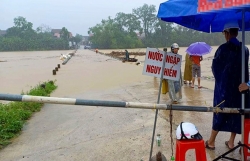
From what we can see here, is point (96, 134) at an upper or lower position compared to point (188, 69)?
lower

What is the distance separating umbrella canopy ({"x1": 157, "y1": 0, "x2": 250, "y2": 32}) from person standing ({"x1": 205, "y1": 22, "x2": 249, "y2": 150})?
0.36 m

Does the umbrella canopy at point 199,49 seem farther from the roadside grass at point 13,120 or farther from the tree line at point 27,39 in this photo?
the tree line at point 27,39

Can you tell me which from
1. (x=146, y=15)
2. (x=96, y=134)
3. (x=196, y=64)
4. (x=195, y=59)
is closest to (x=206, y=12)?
(x=96, y=134)

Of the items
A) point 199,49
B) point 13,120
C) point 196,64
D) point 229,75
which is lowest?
point 13,120

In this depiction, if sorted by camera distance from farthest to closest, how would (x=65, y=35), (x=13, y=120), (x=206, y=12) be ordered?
(x=65, y=35) < (x=13, y=120) < (x=206, y=12)

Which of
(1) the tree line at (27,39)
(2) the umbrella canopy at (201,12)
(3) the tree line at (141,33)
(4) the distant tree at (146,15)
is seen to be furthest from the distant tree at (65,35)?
(2) the umbrella canopy at (201,12)

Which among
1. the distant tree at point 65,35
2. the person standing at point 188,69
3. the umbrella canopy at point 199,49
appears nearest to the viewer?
the umbrella canopy at point 199,49

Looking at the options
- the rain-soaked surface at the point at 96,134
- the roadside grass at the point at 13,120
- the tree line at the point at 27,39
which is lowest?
the rain-soaked surface at the point at 96,134

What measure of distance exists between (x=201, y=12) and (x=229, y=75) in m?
1.14

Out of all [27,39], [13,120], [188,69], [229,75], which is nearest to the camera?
[229,75]

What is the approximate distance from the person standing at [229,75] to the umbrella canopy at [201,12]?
364 mm

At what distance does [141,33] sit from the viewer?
8006cm

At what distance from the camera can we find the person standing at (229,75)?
119 inches

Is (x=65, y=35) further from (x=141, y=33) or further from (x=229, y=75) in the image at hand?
(x=229, y=75)
